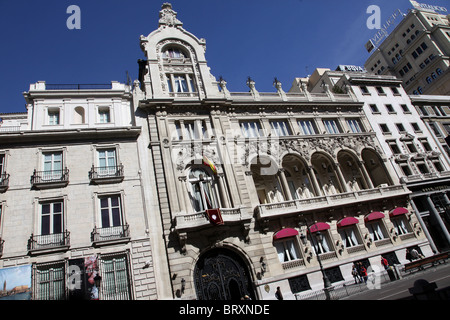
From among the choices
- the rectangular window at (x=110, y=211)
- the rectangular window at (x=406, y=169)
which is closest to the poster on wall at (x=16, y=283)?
the rectangular window at (x=110, y=211)

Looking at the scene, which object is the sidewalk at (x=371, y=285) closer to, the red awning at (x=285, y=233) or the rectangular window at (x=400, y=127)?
the red awning at (x=285, y=233)

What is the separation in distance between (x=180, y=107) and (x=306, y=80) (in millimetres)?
33943

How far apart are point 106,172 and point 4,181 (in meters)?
7.02

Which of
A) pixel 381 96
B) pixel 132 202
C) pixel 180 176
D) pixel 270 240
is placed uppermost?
pixel 381 96

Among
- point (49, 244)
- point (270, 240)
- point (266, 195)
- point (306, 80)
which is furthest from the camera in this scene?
point (306, 80)

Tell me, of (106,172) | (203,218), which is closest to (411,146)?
(203,218)

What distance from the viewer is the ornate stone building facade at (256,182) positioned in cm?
2239

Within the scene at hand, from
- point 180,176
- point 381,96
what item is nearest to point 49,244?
point 180,176

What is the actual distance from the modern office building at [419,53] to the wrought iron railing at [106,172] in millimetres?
60281

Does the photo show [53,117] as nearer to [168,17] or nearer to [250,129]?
[168,17]

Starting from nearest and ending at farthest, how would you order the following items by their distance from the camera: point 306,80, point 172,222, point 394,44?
point 172,222 < point 306,80 < point 394,44

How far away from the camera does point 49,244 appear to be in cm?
1962

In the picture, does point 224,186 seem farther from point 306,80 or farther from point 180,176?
point 306,80

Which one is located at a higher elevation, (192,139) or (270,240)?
(192,139)
